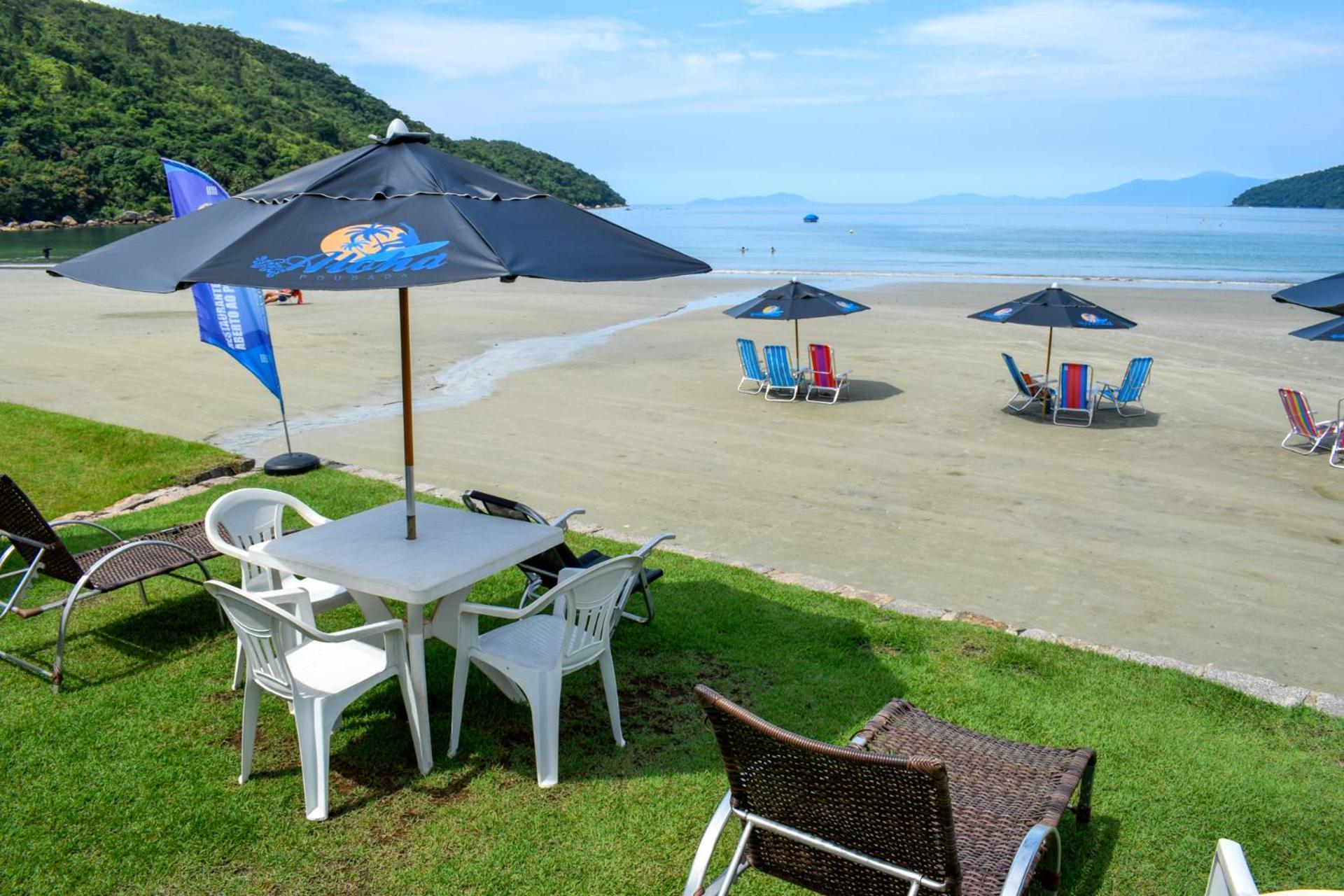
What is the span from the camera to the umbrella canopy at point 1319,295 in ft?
21.0

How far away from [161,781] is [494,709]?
1463mm

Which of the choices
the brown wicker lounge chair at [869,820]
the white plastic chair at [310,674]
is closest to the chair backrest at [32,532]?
the white plastic chair at [310,674]

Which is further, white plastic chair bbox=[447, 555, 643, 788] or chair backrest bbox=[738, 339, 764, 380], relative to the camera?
chair backrest bbox=[738, 339, 764, 380]

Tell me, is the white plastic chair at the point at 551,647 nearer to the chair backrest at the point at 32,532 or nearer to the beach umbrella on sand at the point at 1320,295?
the chair backrest at the point at 32,532

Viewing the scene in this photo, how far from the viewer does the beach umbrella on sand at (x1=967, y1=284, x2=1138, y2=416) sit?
1238 centimetres

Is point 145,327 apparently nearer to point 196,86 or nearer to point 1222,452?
point 1222,452

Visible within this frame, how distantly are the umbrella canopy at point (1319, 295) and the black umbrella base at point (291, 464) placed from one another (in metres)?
8.14

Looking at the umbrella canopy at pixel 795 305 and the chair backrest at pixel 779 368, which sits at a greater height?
the umbrella canopy at pixel 795 305

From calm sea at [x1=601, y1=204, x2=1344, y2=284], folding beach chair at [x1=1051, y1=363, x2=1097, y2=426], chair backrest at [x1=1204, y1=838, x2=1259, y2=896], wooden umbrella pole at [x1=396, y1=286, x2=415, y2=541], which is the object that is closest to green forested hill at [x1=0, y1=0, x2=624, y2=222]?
calm sea at [x1=601, y1=204, x2=1344, y2=284]

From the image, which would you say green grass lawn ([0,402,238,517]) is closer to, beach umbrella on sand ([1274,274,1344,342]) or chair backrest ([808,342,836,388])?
chair backrest ([808,342,836,388])

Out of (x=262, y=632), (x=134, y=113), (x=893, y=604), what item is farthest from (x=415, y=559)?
(x=134, y=113)

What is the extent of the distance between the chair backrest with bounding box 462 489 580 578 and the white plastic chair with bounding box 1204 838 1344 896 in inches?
139

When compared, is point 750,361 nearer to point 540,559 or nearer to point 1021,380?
point 1021,380

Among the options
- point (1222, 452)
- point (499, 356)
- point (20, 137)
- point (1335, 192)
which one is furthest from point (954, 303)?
point (1335, 192)
